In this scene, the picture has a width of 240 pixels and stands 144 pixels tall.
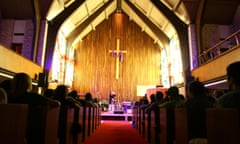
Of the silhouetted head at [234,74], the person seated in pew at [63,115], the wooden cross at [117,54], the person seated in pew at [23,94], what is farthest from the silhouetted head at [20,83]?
the wooden cross at [117,54]

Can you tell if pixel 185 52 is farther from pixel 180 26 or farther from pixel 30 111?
pixel 30 111

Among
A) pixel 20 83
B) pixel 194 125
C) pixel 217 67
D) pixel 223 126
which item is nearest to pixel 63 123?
pixel 20 83

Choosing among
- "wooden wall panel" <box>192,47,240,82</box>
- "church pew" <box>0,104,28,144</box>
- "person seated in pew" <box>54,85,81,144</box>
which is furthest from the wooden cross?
"church pew" <box>0,104,28,144</box>

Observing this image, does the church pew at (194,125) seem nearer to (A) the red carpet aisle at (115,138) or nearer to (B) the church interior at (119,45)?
(A) the red carpet aisle at (115,138)

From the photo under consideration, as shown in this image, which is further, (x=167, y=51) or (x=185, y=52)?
(x=167, y=51)

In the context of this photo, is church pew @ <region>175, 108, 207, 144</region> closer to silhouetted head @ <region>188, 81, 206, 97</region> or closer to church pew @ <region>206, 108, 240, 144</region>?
silhouetted head @ <region>188, 81, 206, 97</region>

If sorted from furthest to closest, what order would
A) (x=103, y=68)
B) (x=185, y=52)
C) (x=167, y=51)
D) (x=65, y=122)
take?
(x=103, y=68) < (x=167, y=51) < (x=185, y=52) < (x=65, y=122)

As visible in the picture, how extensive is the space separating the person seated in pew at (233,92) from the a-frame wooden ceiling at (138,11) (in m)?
7.96

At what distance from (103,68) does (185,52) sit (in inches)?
242

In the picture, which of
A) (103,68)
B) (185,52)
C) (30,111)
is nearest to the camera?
(30,111)

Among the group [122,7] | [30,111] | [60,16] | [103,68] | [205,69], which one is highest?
[122,7]

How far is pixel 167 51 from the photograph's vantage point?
12.7 meters

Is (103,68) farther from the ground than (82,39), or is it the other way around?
(82,39)

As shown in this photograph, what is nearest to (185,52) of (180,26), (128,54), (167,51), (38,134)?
(180,26)
